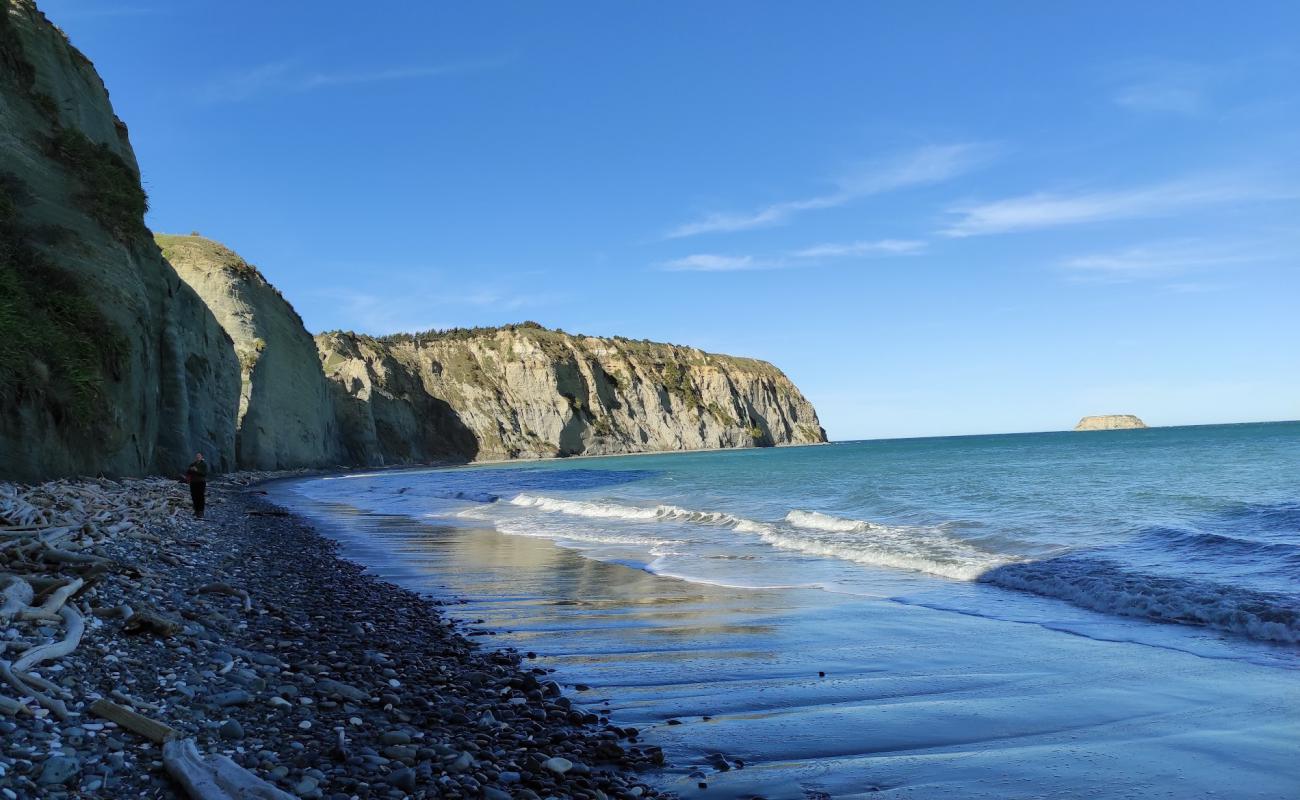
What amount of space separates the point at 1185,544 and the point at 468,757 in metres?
14.6

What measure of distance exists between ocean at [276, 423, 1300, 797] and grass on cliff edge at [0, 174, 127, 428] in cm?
627

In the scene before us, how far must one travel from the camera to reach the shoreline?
3727mm

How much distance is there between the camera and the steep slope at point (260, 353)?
184ft

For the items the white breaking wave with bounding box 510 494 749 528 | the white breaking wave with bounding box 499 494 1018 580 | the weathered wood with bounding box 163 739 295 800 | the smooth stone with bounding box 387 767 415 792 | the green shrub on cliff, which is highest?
the green shrub on cliff

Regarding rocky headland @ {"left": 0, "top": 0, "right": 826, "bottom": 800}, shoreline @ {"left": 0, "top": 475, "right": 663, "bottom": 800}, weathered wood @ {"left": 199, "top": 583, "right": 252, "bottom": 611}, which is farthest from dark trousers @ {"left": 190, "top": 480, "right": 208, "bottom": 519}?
weathered wood @ {"left": 199, "top": 583, "right": 252, "bottom": 611}

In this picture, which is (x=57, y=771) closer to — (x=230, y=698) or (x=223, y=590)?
(x=230, y=698)

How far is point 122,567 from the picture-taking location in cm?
818

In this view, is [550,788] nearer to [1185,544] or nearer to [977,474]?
[1185,544]

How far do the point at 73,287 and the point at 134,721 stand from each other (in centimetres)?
2039

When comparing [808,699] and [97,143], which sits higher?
[97,143]

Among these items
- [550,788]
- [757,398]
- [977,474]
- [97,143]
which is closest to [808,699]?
[550,788]

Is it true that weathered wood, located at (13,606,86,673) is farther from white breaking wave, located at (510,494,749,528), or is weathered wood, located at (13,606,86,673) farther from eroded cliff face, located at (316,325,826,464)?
eroded cliff face, located at (316,325,826,464)

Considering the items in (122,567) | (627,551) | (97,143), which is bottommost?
(627,551)

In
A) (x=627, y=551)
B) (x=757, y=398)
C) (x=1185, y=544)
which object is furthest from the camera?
(x=757, y=398)
